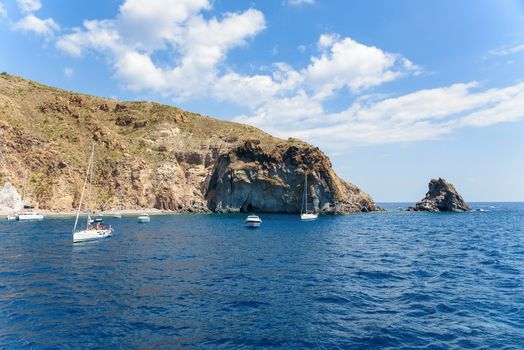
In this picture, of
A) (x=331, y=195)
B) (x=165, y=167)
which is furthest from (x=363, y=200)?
(x=165, y=167)

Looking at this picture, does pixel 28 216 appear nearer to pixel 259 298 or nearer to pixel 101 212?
pixel 101 212

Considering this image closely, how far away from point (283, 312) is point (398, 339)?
6.31 m

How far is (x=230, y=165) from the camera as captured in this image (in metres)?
131

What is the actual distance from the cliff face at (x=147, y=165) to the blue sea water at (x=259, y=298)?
267 ft

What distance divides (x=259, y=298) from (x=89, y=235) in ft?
120

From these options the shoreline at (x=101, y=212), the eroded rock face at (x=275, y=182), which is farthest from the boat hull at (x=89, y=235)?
the eroded rock face at (x=275, y=182)

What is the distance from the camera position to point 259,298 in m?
22.7

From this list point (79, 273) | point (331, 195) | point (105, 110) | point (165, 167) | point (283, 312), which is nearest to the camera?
point (283, 312)

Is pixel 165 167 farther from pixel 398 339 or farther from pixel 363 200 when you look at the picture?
pixel 398 339

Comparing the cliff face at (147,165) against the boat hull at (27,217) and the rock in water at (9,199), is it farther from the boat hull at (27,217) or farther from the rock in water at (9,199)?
the boat hull at (27,217)

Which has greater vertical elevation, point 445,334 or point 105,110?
point 105,110

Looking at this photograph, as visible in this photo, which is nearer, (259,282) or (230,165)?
(259,282)

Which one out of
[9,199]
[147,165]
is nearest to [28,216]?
[9,199]

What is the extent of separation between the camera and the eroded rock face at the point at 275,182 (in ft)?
406
